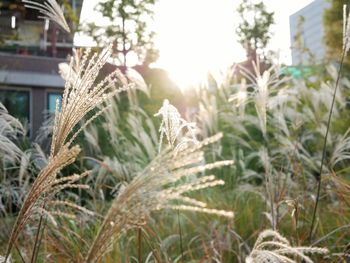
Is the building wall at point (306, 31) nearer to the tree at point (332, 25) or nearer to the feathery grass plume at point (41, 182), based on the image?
the tree at point (332, 25)

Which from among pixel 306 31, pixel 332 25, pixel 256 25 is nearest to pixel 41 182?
pixel 332 25

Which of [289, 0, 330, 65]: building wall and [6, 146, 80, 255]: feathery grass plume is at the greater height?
[289, 0, 330, 65]: building wall

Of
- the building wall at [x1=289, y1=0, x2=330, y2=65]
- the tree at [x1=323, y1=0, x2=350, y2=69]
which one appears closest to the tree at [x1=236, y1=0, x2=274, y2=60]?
the building wall at [x1=289, y1=0, x2=330, y2=65]

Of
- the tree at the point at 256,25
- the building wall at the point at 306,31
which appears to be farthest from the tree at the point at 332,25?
the tree at the point at 256,25

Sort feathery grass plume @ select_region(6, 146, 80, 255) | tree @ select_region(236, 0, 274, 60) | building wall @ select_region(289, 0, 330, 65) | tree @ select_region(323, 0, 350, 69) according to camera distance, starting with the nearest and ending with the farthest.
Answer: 1. feathery grass plume @ select_region(6, 146, 80, 255)
2. building wall @ select_region(289, 0, 330, 65)
3. tree @ select_region(323, 0, 350, 69)
4. tree @ select_region(236, 0, 274, 60)

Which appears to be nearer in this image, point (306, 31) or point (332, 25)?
point (332, 25)

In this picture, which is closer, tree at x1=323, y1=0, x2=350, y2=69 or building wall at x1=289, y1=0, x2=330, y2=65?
building wall at x1=289, y1=0, x2=330, y2=65

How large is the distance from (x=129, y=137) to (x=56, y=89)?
57.1ft

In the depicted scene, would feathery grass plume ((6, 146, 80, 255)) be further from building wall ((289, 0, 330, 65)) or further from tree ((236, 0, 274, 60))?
tree ((236, 0, 274, 60))

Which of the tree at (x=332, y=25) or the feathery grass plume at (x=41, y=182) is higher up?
the tree at (x=332, y=25)

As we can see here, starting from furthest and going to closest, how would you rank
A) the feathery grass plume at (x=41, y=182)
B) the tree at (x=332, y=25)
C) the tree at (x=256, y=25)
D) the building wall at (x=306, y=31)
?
the tree at (x=256, y=25), the tree at (x=332, y=25), the building wall at (x=306, y=31), the feathery grass plume at (x=41, y=182)

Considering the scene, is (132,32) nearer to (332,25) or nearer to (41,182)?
(332,25)

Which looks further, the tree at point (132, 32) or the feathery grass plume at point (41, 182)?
the tree at point (132, 32)

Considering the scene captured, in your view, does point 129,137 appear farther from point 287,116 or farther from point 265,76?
point 265,76
